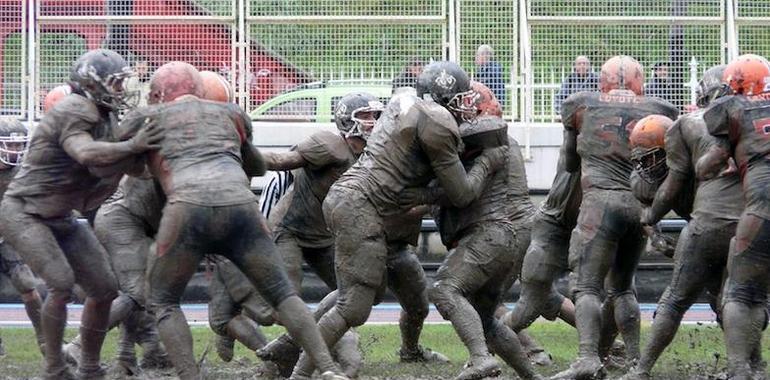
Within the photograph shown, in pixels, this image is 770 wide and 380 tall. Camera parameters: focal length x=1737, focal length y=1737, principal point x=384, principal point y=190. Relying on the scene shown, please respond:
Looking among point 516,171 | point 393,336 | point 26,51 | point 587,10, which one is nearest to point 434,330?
point 393,336

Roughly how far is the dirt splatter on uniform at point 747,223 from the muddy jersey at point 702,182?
0.93 feet

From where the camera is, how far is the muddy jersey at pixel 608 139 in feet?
38.9

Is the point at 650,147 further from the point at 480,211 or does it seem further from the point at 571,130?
the point at 480,211

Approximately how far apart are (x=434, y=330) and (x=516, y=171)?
3.00 meters

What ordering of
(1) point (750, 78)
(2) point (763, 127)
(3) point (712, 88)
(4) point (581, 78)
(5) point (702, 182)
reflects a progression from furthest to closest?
(4) point (581, 78), (3) point (712, 88), (5) point (702, 182), (1) point (750, 78), (2) point (763, 127)

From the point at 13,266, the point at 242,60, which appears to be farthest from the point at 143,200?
the point at 242,60

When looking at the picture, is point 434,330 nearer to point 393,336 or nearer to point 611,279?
point 393,336

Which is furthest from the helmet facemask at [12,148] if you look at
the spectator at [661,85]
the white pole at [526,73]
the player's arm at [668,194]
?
the spectator at [661,85]

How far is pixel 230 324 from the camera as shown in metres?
12.1

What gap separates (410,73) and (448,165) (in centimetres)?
676

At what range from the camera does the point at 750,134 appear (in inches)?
414

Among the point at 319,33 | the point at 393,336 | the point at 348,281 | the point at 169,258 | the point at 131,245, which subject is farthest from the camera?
the point at 319,33

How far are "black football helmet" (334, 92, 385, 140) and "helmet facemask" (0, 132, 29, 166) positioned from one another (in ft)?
9.09

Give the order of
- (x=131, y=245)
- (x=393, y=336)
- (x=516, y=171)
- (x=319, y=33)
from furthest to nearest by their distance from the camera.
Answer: (x=319, y=33) → (x=393, y=336) → (x=516, y=171) → (x=131, y=245)
